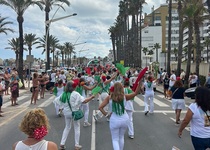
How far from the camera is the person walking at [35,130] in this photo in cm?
315

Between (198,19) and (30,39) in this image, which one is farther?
(30,39)

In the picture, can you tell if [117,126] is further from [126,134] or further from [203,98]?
[126,134]

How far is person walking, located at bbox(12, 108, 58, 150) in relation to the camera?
3.15 metres

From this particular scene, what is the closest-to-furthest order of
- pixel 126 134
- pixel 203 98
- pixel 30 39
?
pixel 203 98 → pixel 126 134 → pixel 30 39

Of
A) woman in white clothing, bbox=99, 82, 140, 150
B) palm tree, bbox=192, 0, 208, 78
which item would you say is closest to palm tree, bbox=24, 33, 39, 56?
palm tree, bbox=192, 0, 208, 78

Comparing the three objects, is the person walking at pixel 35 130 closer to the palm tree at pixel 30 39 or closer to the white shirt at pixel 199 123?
Result: the white shirt at pixel 199 123

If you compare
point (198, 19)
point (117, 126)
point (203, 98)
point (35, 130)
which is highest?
point (198, 19)

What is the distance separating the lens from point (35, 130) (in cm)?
314

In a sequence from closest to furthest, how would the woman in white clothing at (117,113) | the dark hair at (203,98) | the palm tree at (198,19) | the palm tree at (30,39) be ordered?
the dark hair at (203,98), the woman in white clothing at (117,113), the palm tree at (198,19), the palm tree at (30,39)

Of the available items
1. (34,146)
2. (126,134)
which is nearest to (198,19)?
(126,134)

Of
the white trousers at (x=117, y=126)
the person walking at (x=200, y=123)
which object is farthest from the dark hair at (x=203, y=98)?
the white trousers at (x=117, y=126)

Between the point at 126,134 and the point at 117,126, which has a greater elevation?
the point at 117,126

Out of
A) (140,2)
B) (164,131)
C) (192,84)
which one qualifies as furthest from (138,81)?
(140,2)

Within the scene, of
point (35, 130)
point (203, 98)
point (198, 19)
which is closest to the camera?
point (35, 130)
